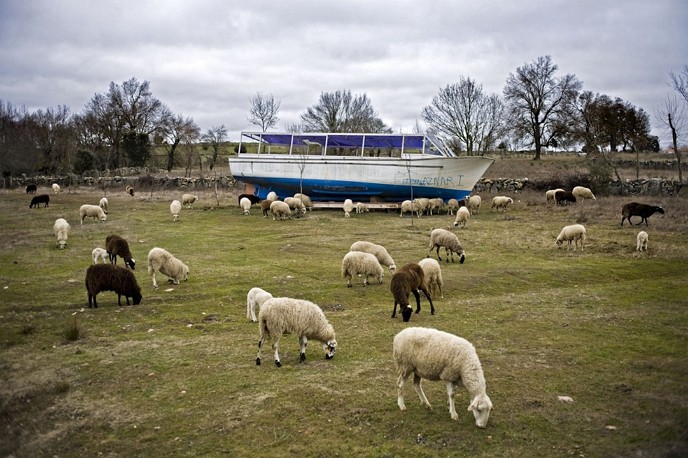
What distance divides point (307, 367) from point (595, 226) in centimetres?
2185

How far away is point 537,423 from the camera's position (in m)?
7.17

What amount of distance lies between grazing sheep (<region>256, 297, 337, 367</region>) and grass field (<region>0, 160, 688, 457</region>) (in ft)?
1.23

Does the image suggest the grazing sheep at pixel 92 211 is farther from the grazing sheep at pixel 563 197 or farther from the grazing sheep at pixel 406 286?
the grazing sheep at pixel 563 197

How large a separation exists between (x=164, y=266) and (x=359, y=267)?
5.90 meters

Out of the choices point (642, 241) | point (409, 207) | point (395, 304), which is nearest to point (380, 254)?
point (395, 304)

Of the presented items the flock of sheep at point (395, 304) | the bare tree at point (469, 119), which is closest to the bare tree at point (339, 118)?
the bare tree at point (469, 119)

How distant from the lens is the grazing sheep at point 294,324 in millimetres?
9391

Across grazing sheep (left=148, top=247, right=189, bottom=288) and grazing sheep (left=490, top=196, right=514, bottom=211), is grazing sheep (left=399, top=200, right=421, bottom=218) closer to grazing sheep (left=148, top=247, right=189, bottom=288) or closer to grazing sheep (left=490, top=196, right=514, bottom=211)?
grazing sheep (left=490, top=196, right=514, bottom=211)

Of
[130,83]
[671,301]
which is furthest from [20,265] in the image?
[130,83]

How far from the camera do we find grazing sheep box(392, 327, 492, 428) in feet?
23.3

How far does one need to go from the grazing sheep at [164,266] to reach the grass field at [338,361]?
0.69m

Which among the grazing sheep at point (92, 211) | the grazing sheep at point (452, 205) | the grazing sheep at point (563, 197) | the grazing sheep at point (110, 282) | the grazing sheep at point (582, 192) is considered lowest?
the grazing sheep at point (110, 282)

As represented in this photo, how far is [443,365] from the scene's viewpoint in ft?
24.3

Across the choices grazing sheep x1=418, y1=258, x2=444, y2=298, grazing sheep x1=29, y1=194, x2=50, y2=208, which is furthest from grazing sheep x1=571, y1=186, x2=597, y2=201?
grazing sheep x1=29, y1=194, x2=50, y2=208
